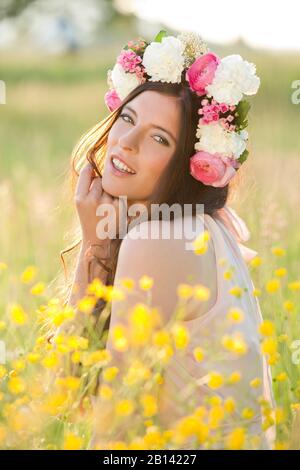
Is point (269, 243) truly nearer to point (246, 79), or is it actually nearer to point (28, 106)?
point (246, 79)

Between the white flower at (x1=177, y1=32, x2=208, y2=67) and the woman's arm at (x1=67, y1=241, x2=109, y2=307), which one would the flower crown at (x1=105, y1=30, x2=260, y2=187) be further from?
the woman's arm at (x1=67, y1=241, x2=109, y2=307)

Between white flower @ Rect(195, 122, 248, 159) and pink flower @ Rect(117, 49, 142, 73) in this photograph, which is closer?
white flower @ Rect(195, 122, 248, 159)

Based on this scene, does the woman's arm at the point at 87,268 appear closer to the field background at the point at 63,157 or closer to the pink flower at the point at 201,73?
the field background at the point at 63,157

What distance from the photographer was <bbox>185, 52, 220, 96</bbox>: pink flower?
3029 mm

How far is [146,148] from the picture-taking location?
2.99m

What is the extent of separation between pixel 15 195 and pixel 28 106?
7.92 meters

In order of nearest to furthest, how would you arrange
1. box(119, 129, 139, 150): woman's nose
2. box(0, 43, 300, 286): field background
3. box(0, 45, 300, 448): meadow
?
1. box(119, 129, 139, 150): woman's nose
2. box(0, 45, 300, 448): meadow
3. box(0, 43, 300, 286): field background

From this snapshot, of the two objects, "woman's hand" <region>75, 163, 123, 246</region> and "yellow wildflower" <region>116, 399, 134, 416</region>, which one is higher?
"woman's hand" <region>75, 163, 123, 246</region>

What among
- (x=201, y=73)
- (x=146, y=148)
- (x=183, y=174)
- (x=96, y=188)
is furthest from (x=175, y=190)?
(x=201, y=73)

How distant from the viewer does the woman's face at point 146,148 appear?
Result: 2.99m

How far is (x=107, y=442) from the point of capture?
2.45 m

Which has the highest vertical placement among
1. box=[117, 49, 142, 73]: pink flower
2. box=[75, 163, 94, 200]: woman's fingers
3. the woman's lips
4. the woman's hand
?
box=[117, 49, 142, 73]: pink flower

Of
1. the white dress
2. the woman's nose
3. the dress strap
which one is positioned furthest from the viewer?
the dress strap

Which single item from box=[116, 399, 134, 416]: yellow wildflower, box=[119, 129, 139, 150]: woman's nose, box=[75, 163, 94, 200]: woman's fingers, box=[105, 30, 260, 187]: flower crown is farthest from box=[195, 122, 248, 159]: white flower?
box=[116, 399, 134, 416]: yellow wildflower
